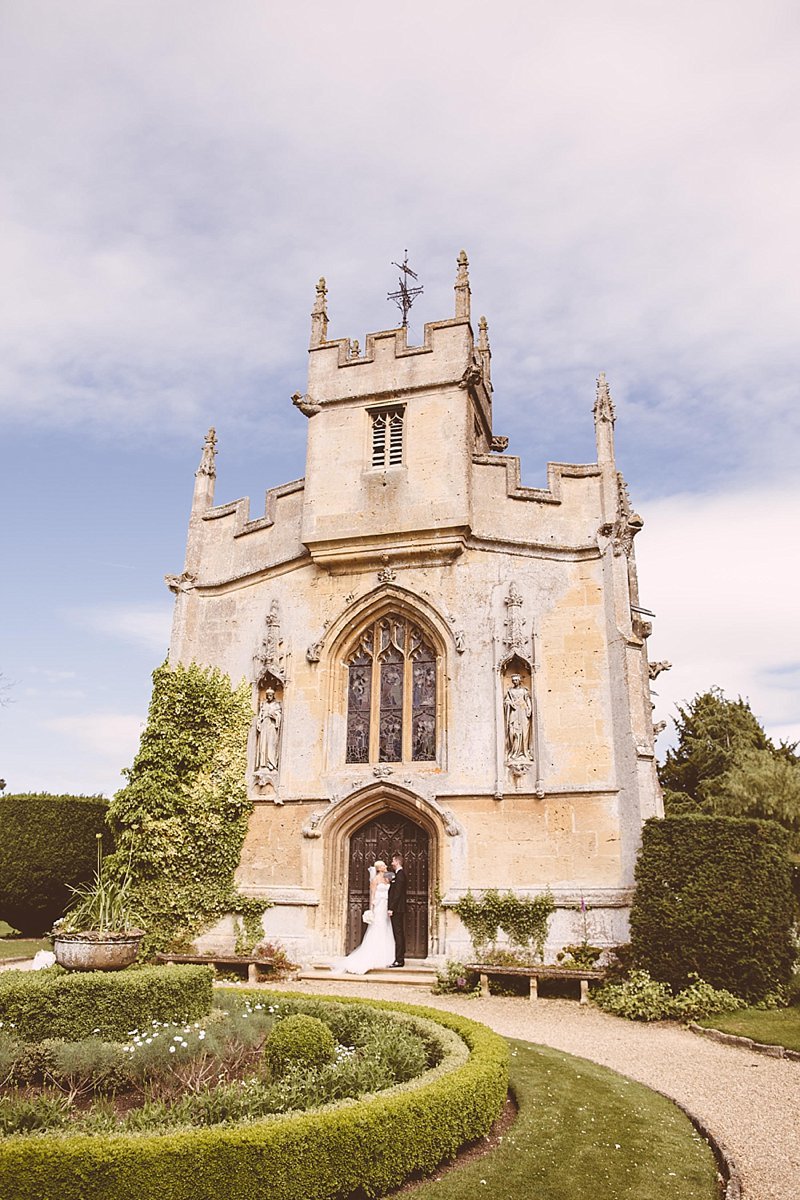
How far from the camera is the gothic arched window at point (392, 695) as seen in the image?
16.2 m

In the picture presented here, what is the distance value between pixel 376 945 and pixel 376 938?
12 cm

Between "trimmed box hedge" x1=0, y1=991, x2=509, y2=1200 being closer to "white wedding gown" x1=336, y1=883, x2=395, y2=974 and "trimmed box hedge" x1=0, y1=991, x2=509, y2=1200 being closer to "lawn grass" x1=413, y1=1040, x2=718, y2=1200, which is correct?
"lawn grass" x1=413, y1=1040, x2=718, y2=1200

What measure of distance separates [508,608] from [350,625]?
3.26m

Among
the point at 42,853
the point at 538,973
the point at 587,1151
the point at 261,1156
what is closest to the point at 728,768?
the point at 538,973

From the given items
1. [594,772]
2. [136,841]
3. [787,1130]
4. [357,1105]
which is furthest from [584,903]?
[357,1105]

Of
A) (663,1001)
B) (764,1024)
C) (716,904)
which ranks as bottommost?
(764,1024)

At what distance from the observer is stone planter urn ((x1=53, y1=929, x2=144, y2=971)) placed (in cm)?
884

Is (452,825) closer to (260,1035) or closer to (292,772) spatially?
(292,772)

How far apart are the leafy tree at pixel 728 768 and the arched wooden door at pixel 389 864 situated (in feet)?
34.4

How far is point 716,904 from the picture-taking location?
40.3 ft

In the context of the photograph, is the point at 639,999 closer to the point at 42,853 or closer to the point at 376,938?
the point at 376,938

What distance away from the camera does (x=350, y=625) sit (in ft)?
55.8

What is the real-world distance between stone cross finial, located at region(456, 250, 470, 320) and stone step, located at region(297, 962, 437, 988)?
1281cm

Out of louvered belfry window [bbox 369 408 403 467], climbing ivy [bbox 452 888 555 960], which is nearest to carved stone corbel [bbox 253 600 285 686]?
louvered belfry window [bbox 369 408 403 467]
